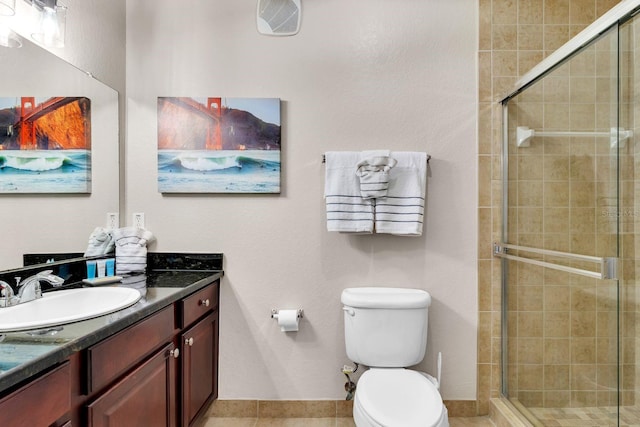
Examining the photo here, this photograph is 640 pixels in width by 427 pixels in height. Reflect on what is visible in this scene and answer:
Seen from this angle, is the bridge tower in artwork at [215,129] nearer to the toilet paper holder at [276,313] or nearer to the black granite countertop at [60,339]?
the black granite countertop at [60,339]

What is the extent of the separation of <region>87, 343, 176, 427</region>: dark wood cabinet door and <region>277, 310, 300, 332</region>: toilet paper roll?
0.60 metres

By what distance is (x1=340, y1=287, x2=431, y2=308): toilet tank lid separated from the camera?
186 centimetres

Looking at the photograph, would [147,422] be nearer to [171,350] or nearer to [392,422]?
[171,350]

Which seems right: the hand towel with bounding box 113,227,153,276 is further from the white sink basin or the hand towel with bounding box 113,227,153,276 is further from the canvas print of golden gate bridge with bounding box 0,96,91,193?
the white sink basin

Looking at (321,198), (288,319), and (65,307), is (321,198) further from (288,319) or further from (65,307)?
(65,307)

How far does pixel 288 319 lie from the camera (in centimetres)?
199

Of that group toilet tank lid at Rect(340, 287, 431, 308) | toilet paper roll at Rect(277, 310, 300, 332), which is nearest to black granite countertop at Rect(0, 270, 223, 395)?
toilet paper roll at Rect(277, 310, 300, 332)

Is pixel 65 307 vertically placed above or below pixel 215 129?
below

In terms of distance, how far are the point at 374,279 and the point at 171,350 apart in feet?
3.58

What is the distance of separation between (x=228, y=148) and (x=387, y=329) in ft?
4.25

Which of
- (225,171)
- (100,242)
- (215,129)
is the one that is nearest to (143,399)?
(100,242)

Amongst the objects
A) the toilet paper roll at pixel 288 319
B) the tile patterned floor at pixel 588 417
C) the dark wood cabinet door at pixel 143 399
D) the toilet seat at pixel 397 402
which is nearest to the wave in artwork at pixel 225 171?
the toilet paper roll at pixel 288 319

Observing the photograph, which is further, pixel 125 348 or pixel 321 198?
pixel 321 198

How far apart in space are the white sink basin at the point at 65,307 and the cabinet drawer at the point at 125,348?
99mm
